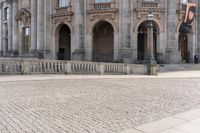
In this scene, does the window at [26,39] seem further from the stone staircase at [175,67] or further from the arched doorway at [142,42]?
the stone staircase at [175,67]

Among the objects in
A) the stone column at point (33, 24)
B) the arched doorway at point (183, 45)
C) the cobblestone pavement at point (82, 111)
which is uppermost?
the stone column at point (33, 24)

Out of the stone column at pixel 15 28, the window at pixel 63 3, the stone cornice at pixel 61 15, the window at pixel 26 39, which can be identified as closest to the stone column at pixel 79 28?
the stone cornice at pixel 61 15

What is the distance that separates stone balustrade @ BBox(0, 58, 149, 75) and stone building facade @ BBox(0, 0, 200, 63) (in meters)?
7.42

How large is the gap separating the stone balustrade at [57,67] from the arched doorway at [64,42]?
49.5 feet

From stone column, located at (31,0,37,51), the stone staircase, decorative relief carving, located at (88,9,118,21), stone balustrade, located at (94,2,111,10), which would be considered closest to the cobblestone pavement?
the stone staircase

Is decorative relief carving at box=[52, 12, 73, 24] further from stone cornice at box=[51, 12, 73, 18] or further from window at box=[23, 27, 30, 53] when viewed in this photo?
window at box=[23, 27, 30, 53]

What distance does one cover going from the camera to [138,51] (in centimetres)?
3219

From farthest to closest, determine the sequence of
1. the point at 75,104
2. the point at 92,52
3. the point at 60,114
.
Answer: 1. the point at 92,52
2. the point at 75,104
3. the point at 60,114

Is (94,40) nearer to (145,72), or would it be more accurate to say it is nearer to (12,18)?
(145,72)

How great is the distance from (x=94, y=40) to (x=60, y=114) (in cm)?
2749

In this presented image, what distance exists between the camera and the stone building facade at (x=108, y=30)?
2986 cm

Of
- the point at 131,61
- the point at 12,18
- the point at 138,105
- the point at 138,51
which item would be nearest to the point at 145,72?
the point at 131,61

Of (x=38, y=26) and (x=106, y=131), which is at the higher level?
(x=38, y=26)

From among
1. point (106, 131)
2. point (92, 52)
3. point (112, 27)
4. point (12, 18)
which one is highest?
point (12, 18)
